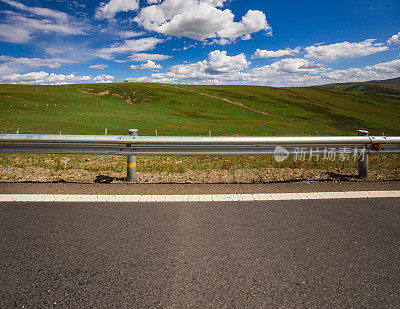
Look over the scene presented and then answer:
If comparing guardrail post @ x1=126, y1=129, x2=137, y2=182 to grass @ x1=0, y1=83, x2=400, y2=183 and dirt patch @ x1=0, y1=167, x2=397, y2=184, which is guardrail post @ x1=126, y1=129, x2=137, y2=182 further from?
grass @ x1=0, y1=83, x2=400, y2=183

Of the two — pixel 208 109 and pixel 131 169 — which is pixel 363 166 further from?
pixel 208 109

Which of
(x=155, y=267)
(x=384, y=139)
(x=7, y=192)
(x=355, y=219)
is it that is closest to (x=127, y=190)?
(x=7, y=192)

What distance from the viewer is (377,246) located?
8.48 ft

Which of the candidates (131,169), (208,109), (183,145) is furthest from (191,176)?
(208,109)

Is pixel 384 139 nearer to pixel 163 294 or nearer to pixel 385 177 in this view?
pixel 385 177

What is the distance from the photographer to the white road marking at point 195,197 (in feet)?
12.4

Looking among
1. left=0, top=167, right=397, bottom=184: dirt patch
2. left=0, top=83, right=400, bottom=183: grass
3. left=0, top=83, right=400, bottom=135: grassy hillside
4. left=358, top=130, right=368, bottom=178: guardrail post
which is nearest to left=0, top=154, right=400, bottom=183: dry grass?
left=0, top=167, right=397, bottom=184: dirt patch

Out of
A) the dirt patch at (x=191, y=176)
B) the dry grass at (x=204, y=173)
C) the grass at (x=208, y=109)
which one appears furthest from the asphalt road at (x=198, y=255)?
the grass at (x=208, y=109)

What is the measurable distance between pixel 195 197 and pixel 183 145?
1422 mm

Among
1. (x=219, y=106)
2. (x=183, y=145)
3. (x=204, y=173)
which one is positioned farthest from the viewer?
(x=219, y=106)

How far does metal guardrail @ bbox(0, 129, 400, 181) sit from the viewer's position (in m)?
4.89

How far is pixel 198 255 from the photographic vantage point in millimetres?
2441

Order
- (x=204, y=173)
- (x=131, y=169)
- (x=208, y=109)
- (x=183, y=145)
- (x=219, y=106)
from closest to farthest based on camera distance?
(x=131, y=169) → (x=183, y=145) → (x=204, y=173) → (x=208, y=109) → (x=219, y=106)

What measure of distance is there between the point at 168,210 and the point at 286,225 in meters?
1.50
